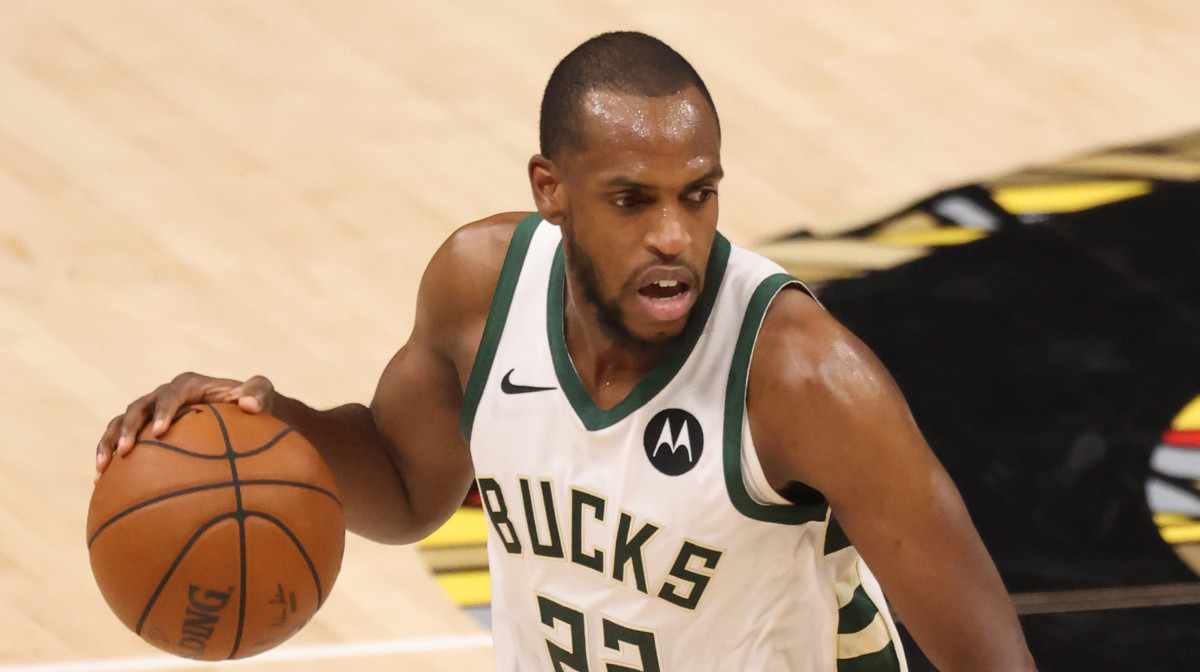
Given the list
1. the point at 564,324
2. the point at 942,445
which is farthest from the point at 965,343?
the point at 564,324

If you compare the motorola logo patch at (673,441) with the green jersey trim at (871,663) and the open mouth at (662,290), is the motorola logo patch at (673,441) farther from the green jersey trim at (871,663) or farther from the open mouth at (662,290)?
the green jersey trim at (871,663)

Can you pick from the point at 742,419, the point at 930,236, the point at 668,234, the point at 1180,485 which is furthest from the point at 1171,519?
the point at 668,234

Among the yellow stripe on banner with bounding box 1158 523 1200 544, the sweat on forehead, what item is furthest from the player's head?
the yellow stripe on banner with bounding box 1158 523 1200 544

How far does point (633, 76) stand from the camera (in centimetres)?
264

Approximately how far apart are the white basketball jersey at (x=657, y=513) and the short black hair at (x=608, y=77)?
1.21 ft

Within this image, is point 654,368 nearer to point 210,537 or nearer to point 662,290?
point 662,290

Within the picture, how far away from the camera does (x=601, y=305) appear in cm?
289

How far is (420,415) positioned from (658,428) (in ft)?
2.38

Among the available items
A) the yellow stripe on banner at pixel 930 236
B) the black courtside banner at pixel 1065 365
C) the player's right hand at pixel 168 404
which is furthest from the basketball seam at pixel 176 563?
the yellow stripe on banner at pixel 930 236

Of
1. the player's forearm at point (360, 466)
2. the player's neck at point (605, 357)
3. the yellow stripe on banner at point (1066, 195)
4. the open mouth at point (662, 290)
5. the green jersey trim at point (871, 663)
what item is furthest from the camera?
the yellow stripe on banner at point (1066, 195)

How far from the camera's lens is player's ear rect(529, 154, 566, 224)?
110 inches

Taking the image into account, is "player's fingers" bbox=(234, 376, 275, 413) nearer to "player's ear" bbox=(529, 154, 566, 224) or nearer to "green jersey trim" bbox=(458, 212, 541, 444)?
"green jersey trim" bbox=(458, 212, 541, 444)

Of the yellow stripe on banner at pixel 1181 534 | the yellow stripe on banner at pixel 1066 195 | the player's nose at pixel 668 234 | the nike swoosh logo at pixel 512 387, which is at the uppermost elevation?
the yellow stripe on banner at pixel 1066 195

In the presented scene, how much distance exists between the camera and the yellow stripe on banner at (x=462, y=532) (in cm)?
502
